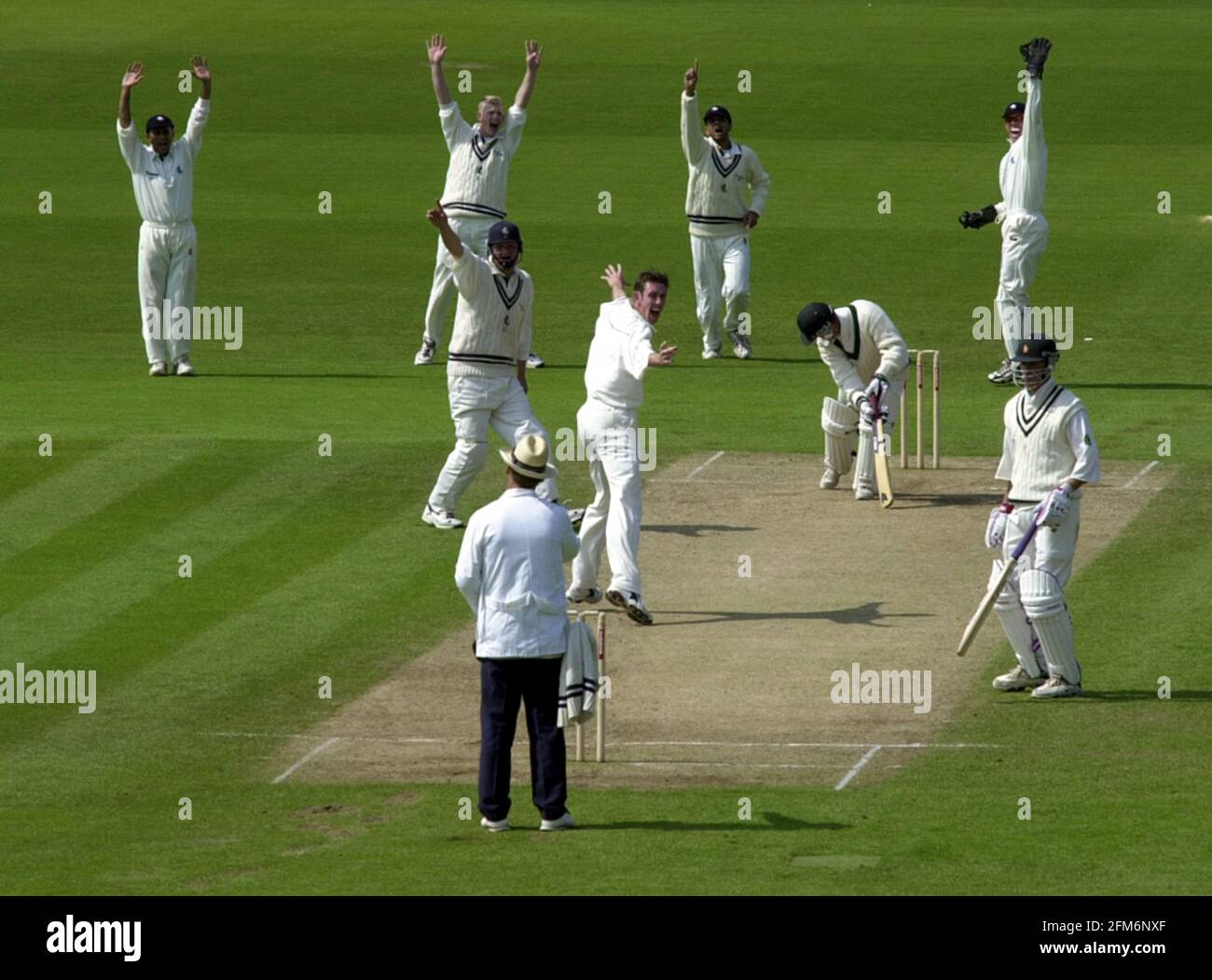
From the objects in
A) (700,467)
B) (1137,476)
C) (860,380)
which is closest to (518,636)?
(860,380)

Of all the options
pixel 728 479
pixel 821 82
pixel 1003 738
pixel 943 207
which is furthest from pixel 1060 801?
pixel 821 82

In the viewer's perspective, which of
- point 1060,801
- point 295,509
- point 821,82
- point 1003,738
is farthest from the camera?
point 821,82

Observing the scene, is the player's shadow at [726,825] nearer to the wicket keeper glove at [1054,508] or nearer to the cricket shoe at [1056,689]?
the cricket shoe at [1056,689]

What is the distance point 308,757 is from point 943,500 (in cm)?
749

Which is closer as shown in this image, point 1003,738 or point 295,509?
point 1003,738

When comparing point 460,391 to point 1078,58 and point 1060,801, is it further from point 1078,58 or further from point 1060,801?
point 1078,58

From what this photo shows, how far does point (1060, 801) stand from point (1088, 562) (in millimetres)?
5384

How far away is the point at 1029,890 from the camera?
11680mm

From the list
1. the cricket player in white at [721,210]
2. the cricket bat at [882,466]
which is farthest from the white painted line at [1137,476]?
the cricket player in white at [721,210]

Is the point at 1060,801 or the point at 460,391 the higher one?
the point at 460,391

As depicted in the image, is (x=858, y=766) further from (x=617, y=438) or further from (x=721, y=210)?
(x=721, y=210)

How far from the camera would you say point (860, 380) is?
20.2 m

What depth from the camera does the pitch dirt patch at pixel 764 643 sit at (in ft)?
47.4

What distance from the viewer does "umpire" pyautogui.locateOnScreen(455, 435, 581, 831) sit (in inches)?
502
